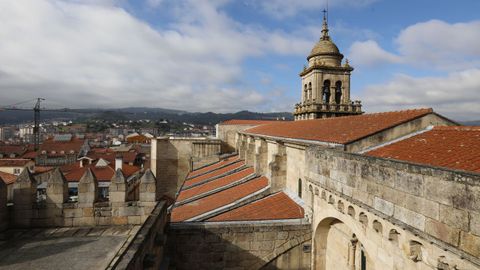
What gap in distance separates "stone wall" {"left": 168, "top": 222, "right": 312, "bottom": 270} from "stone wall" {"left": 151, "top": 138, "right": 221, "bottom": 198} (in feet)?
73.1

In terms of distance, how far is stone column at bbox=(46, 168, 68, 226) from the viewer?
7727 mm

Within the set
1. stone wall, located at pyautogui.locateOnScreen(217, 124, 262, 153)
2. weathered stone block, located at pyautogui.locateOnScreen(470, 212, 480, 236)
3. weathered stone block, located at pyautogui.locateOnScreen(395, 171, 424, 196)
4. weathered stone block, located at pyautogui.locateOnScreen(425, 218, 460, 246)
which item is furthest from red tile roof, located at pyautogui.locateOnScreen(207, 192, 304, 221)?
stone wall, located at pyautogui.locateOnScreen(217, 124, 262, 153)

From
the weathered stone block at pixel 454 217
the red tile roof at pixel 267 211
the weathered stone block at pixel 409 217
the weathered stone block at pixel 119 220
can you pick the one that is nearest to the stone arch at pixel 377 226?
the weathered stone block at pixel 409 217

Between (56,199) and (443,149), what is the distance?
9.74 metres

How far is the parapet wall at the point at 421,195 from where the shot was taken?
4.07 meters

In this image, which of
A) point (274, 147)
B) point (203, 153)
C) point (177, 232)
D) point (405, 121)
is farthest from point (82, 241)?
point (203, 153)

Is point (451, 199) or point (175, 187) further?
point (175, 187)

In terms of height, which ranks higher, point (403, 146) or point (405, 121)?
point (405, 121)

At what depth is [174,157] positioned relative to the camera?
1276 inches

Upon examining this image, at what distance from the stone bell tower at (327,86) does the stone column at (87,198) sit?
716 inches

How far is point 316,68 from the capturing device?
75.8ft

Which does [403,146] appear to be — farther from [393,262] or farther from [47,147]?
[47,147]

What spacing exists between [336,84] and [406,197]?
20.0 metres

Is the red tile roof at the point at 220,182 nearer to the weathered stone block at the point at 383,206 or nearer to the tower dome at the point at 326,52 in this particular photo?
the tower dome at the point at 326,52
